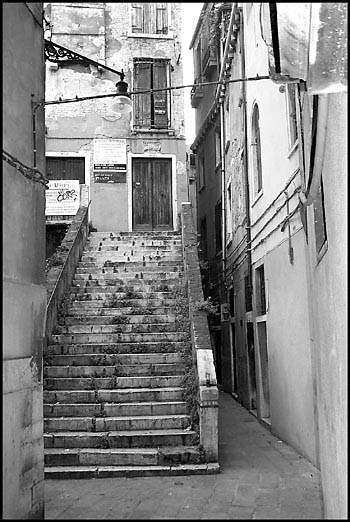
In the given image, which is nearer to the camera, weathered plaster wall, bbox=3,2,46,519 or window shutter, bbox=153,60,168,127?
weathered plaster wall, bbox=3,2,46,519

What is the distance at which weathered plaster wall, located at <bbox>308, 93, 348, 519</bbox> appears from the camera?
12.7 ft

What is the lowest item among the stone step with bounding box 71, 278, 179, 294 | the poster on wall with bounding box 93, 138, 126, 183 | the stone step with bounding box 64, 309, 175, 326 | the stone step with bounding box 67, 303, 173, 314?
the stone step with bounding box 64, 309, 175, 326

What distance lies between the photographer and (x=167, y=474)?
291 inches

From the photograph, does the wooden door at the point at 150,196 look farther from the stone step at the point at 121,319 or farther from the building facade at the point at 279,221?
the stone step at the point at 121,319

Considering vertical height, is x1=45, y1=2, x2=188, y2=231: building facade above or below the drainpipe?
above

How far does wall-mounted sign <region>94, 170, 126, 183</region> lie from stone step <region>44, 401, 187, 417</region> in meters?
10.4

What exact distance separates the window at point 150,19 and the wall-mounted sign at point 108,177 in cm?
456

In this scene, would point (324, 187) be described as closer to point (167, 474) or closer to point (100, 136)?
point (167, 474)

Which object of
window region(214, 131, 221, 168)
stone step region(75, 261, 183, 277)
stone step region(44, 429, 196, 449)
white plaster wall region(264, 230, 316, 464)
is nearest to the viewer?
stone step region(44, 429, 196, 449)

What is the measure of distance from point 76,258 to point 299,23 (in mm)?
10060

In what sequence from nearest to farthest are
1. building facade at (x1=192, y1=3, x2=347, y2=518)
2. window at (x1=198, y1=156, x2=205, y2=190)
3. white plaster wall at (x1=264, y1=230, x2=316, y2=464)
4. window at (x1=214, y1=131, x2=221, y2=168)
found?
building facade at (x1=192, y1=3, x2=347, y2=518), white plaster wall at (x1=264, y1=230, x2=316, y2=464), window at (x1=214, y1=131, x2=221, y2=168), window at (x1=198, y1=156, x2=205, y2=190)

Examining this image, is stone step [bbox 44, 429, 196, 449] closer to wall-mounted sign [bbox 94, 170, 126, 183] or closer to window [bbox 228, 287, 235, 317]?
window [bbox 228, 287, 235, 317]

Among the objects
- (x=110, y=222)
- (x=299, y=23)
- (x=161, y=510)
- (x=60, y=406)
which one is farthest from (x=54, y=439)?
(x=110, y=222)

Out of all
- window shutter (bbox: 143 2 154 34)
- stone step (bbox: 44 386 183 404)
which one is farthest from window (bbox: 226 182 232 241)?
stone step (bbox: 44 386 183 404)
